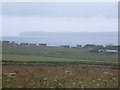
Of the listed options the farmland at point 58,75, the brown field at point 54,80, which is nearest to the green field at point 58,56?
the farmland at point 58,75

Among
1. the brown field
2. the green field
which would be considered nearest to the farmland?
the brown field

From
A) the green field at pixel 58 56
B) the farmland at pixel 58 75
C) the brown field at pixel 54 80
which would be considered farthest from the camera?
the green field at pixel 58 56

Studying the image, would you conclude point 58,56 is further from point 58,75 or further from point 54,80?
point 54,80

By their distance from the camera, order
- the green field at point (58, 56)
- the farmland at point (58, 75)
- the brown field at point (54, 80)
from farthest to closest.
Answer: the green field at point (58, 56), the farmland at point (58, 75), the brown field at point (54, 80)

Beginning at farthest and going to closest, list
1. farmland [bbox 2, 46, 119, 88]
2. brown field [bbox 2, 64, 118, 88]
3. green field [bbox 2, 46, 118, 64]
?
green field [bbox 2, 46, 118, 64] < farmland [bbox 2, 46, 119, 88] < brown field [bbox 2, 64, 118, 88]

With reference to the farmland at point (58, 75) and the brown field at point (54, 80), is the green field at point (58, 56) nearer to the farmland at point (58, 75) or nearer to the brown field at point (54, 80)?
the farmland at point (58, 75)

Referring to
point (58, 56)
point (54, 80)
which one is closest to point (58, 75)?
point (54, 80)

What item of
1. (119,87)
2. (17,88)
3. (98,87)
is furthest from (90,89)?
(17,88)

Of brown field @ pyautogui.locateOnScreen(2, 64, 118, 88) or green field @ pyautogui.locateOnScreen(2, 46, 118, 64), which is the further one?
green field @ pyautogui.locateOnScreen(2, 46, 118, 64)

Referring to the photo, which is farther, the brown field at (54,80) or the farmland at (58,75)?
the farmland at (58,75)

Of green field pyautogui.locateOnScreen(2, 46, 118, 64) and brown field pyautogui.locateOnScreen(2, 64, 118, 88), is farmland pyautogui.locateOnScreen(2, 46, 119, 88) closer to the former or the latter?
brown field pyautogui.locateOnScreen(2, 64, 118, 88)

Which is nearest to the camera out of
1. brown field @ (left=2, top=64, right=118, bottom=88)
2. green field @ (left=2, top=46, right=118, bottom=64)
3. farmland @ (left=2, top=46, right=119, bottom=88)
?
brown field @ (left=2, top=64, right=118, bottom=88)

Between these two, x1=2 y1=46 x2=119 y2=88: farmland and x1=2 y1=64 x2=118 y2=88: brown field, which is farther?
x1=2 y1=46 x2=119 y2=88: farmland

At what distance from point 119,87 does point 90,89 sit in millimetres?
1533
